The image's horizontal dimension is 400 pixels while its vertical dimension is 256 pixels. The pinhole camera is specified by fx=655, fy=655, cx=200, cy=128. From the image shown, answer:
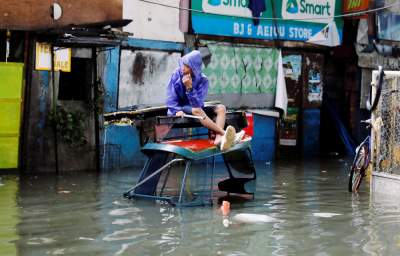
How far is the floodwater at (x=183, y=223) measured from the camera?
21.2 feet

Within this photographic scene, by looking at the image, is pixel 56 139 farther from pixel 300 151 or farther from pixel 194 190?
pixel 300 151

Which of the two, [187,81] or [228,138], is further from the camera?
[187,81]

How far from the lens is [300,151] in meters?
17.8

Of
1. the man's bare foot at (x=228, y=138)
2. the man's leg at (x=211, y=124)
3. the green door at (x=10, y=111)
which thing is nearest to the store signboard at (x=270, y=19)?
the green door at (x=10, y=111)

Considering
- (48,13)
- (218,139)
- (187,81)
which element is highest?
(48,13)

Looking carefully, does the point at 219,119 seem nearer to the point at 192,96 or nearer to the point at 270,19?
the point at 192,96

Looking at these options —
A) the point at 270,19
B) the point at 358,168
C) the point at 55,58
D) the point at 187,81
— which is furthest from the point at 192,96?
the point at 270,19

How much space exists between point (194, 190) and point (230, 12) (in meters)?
6.52

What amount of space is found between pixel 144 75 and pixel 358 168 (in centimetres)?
558

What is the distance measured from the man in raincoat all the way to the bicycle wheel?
2.43m

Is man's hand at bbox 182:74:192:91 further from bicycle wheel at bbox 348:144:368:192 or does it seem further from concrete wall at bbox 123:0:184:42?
concrete wall at bbox 123:0:184:42

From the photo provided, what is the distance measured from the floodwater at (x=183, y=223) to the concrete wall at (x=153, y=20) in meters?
4.09

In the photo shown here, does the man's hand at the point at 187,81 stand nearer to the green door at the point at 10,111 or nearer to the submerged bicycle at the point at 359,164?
the submerged bicycle at the point at 359,164

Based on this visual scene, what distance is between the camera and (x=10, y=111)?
12.2 metres
